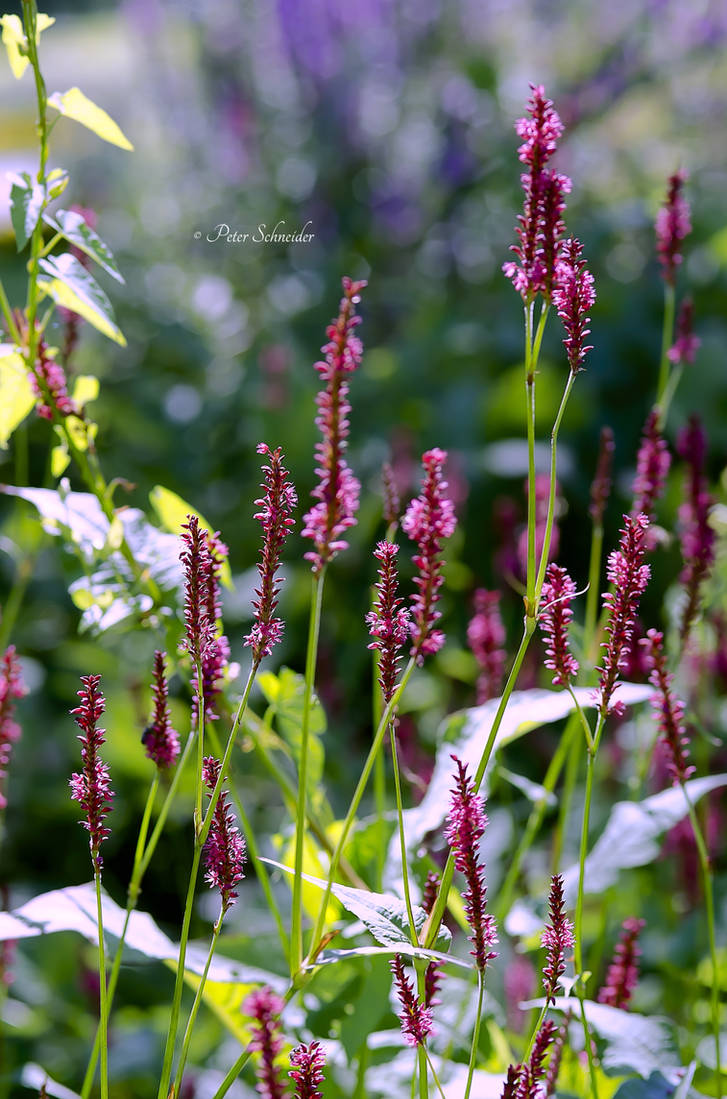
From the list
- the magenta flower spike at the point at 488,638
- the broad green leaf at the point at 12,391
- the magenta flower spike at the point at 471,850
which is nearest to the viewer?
the magenta flower spike at the point at 471,850

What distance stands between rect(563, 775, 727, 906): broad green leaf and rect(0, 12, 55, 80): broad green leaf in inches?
34.5

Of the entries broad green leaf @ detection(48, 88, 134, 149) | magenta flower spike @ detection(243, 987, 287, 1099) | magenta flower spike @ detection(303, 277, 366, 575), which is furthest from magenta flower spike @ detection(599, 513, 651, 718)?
broad green leaf @ detection(48, 88, 134, 149)

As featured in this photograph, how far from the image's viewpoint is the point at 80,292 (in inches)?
33.6

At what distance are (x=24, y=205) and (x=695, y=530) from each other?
67 centimetres

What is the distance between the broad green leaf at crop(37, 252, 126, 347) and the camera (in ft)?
2.81

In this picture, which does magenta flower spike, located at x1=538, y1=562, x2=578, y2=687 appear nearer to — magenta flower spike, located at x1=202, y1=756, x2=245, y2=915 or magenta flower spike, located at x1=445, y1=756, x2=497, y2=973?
magenta flower spike, located at x1=445, y1=756, x2=497, y2=973

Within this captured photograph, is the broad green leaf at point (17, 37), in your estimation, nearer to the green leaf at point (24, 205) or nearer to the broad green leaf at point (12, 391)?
the green leaf at point (24, 205)

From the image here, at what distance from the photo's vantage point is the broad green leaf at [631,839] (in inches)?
45.1

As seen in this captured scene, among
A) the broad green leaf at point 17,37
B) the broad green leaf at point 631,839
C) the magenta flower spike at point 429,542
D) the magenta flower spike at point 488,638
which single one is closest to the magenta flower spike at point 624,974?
the broad green leaf at point 631,839

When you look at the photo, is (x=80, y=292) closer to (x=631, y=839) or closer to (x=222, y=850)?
(x=222, y=850)

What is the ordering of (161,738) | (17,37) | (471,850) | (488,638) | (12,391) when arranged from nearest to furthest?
(471,850) → (161,738) → (17,37) → (12,391) → (488,638)

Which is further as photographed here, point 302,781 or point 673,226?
point 673,226

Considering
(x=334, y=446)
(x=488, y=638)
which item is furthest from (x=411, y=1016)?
(x=488, y=638)

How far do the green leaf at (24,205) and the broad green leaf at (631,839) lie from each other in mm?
782
